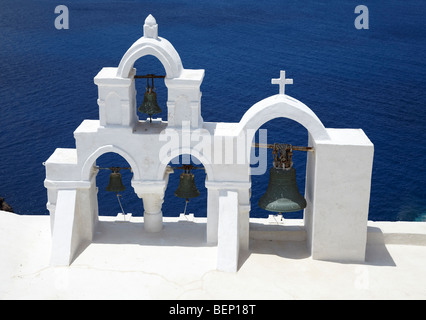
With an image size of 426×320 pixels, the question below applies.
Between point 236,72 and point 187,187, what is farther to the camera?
point 236,72

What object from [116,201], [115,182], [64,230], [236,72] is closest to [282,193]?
[115,182]

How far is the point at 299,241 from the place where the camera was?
2352cm

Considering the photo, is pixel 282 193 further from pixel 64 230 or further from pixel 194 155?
pixel 64 230

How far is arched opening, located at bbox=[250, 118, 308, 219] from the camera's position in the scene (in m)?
40.8

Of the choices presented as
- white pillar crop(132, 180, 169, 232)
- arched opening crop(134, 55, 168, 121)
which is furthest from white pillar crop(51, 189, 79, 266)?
arched opening crop(134, 55, 168, 121)

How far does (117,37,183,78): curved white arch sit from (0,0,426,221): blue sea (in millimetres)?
18475

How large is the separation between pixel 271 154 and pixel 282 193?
2353 centimetres

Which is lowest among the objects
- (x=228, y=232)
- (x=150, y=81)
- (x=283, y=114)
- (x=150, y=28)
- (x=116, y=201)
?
(x=116, y=201)

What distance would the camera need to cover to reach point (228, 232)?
2155cm

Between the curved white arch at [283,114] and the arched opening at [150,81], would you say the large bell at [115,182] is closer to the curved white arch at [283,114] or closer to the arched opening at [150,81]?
the curved white arch at [283,114]

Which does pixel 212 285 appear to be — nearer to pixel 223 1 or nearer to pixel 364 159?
pixel 364 159

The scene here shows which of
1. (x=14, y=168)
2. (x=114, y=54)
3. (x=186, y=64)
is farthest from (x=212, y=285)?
(x=114, y=54)

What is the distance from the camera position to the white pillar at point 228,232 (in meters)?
21.0

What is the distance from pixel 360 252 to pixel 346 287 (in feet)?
6.53
